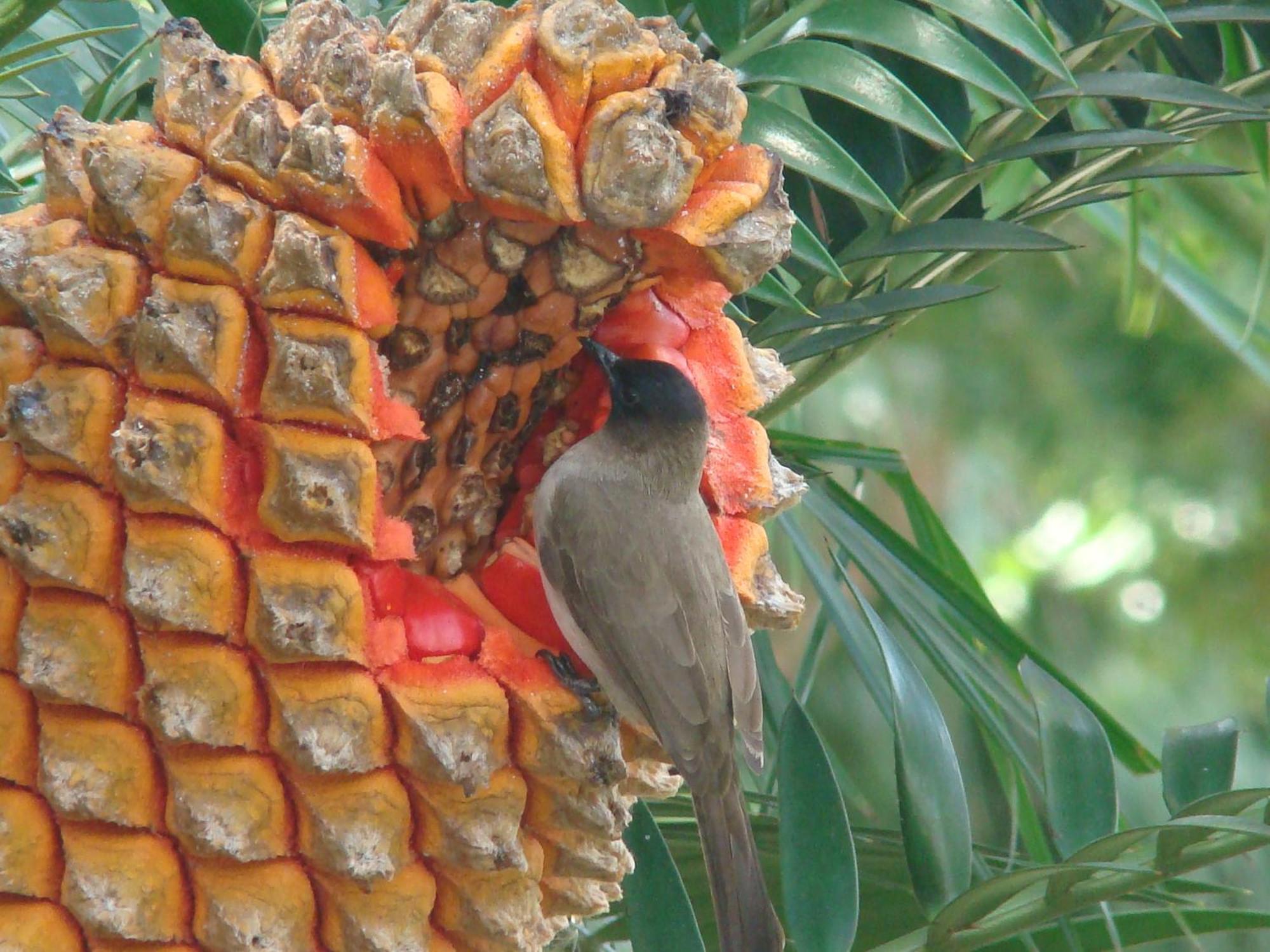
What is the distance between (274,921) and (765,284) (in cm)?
60

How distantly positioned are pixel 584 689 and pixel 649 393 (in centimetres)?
65

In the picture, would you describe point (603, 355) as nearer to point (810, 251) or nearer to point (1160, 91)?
point (810, 251)

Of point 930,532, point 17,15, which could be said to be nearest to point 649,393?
point 930,532

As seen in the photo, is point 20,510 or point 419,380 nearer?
point 20,510

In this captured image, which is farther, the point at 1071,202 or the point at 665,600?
the point at 665,600

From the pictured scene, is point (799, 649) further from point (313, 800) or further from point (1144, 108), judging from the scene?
point (313, 800)

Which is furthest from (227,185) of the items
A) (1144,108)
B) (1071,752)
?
(1144,108)

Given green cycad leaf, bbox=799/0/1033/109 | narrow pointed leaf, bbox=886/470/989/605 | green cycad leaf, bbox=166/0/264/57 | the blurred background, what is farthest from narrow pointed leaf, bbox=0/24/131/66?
the blurred background

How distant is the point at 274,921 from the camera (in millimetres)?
864

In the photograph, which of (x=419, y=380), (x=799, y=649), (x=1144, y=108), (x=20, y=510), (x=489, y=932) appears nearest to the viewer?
(x=20, y=510)

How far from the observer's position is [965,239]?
1296 mm

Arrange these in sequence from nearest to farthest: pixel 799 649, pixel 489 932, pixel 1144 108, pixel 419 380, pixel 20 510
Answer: pixel 20 510
pixel 489 932
pixel 419 380
pixel 1144 108
pixel 799 649

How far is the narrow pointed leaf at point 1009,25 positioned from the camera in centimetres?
117

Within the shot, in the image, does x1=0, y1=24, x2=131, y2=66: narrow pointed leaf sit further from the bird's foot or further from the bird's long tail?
the bird's long tail
